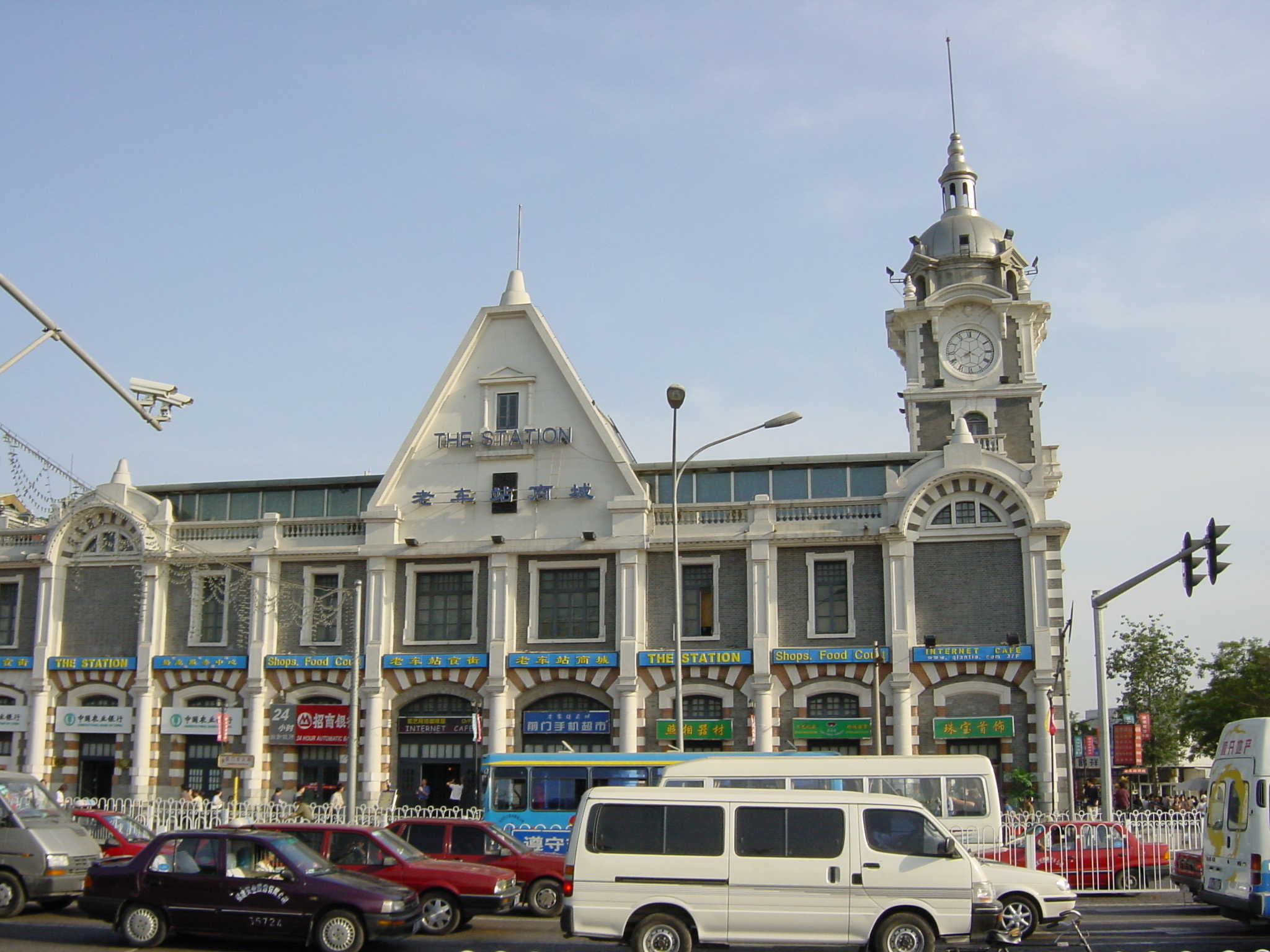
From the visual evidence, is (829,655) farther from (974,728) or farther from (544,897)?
(544,897)

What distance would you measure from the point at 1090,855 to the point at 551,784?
459 inches

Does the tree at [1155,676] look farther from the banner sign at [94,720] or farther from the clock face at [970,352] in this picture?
the banner sign at [94,720]

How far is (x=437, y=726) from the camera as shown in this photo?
121 feet

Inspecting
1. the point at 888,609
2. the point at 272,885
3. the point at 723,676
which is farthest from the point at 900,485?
the point at 272,885

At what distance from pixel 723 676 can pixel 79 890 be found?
19.3 m

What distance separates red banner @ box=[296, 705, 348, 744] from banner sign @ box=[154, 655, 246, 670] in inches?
97.8

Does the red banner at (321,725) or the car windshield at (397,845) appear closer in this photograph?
the car windshield at (397,845)

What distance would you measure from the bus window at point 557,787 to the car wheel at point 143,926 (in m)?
11.8

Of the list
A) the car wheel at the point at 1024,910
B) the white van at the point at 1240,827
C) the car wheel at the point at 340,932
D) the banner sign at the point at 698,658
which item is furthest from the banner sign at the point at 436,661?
the white van at the point at 1240,827

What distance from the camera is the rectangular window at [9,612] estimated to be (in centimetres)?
4044

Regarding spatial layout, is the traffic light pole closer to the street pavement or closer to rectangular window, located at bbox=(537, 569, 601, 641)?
the street pavement

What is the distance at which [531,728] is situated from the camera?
36.6m

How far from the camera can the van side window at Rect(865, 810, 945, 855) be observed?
52.5 feet

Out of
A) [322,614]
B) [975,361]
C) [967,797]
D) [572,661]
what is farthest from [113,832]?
[975,361]
